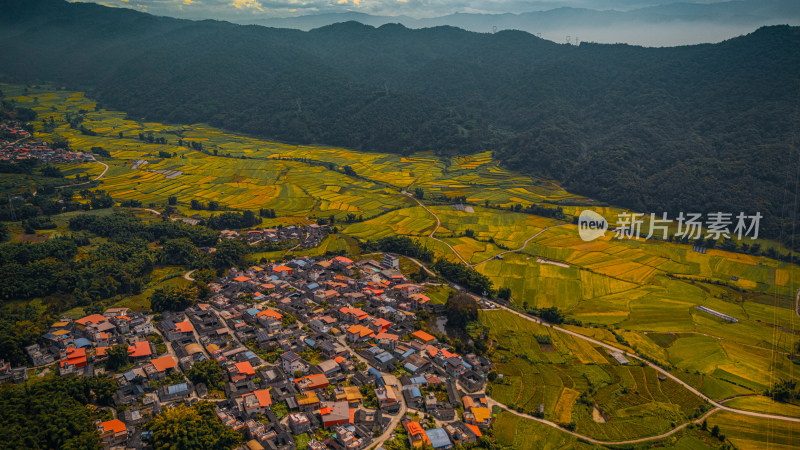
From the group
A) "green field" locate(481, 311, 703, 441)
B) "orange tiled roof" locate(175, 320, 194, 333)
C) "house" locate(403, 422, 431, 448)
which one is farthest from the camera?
"orange tiled roof" locate(175, 320, 194, 333)

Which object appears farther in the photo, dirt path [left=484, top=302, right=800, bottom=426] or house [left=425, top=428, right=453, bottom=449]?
dirt path [left=484, top=302, right=800, bottom=426]

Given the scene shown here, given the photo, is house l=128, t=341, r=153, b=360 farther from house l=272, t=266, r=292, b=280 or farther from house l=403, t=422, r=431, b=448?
house l=403, t=422, r=431, b=448

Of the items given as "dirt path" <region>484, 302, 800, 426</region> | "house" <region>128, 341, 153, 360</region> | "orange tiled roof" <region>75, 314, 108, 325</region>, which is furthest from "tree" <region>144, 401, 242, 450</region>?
"dirt path" <region>484, 302, 800, 426</region>

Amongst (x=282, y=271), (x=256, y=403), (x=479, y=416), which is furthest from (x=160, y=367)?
(x=479, y=416)

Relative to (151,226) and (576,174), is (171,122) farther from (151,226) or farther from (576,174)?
(576,174)

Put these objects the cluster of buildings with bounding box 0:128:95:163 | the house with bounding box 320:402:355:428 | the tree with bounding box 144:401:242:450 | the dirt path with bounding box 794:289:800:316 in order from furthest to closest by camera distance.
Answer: the cluster of buildings with bounding box 0:128:95:163 → the dirt path with bounding box 794:289:800:316 → the house with bounding box 320:402:355:428 → the tree with bounding box 144:401:242:450

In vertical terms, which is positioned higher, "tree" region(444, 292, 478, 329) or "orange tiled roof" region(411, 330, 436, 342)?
"tree" region(444, 292, 478, 329)

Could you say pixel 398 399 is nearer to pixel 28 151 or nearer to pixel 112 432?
pixel 112 432
